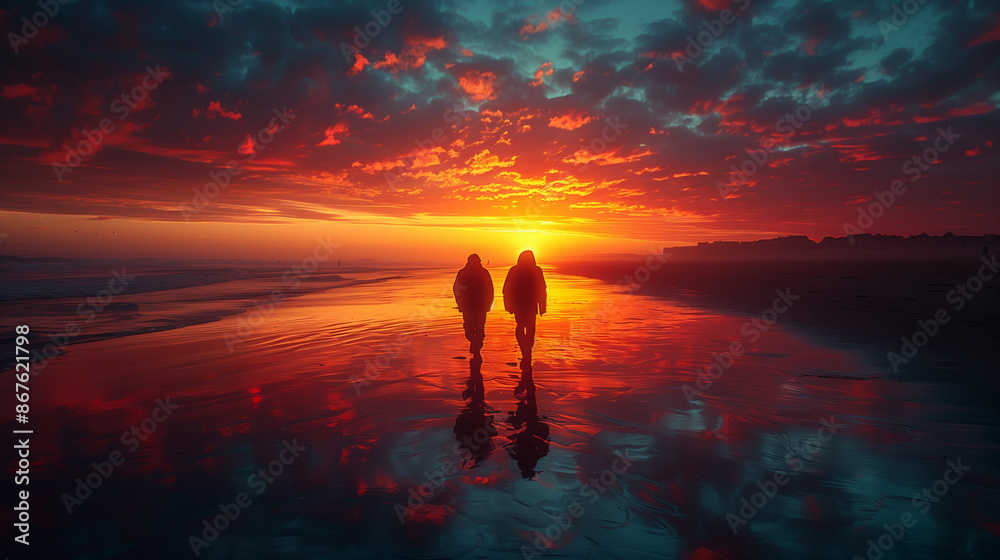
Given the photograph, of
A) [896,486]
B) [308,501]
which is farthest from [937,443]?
[308,501]

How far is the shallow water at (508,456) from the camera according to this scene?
4.11 meters

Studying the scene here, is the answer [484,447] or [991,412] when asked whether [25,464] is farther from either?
[991,412]

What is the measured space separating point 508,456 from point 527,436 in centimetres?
76

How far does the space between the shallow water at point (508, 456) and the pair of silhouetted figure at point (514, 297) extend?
86 centimetres

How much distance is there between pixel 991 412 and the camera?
7.16 meters

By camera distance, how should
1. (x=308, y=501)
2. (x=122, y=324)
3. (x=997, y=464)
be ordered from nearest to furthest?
(x=308, y=501), (x=997, y=464), (x=122, y=324)

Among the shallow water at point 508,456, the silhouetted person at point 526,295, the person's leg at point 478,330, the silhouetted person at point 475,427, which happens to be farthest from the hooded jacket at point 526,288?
the silhouetted person at point 475,427

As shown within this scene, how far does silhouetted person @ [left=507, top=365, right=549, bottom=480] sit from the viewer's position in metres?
5.68

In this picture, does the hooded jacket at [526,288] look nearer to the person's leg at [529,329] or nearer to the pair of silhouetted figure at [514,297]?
the pair of silhouetted figure at [514,297]

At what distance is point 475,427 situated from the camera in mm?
6902

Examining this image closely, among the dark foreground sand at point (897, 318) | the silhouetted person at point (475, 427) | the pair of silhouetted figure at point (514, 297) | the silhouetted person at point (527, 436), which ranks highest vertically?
the pair of silhouetted figure at point (514, 297)

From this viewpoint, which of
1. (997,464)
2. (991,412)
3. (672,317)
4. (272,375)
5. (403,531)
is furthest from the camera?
(672,317)

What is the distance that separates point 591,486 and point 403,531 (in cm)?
217

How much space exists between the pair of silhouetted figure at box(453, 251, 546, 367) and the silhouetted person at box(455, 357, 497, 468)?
5.75 ft
